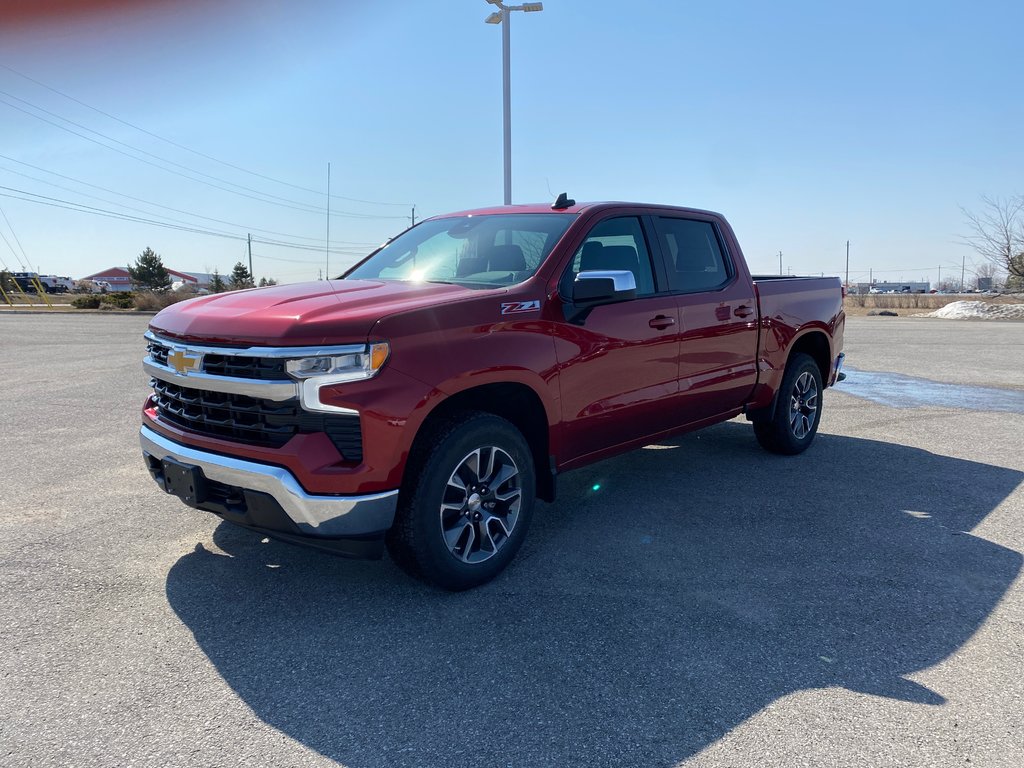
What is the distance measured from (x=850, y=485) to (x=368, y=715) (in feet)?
13.6

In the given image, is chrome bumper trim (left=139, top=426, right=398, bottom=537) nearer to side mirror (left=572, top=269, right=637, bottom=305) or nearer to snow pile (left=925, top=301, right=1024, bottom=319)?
side mirror (left=572, top=269, right=637, bottom=305)

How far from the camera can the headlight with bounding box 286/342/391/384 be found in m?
3.06

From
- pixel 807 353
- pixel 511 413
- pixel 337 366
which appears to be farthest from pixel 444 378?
pixel 807 353

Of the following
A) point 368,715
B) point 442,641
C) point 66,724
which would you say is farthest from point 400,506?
point 66,724

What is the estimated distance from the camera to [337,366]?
307cm

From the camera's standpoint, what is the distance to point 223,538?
168 inches

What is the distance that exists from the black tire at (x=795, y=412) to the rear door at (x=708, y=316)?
2.03 feet

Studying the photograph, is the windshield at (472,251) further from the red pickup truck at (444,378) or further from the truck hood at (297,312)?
the truck hood at (297,312)

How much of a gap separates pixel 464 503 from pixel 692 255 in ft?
8.86

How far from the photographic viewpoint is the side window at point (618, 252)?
431 cm

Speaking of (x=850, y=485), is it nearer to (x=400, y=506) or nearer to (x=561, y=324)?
(x=561, y=324)

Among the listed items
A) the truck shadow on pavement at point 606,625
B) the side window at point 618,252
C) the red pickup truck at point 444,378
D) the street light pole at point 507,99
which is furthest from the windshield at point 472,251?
the street light pole at point 507,99

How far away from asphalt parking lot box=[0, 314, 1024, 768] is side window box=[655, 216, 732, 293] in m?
1.51

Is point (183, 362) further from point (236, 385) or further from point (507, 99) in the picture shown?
point (507, 99)
